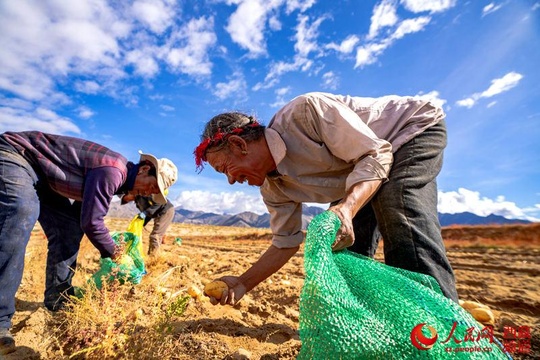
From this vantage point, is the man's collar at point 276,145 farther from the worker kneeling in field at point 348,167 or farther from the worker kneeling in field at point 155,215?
the worker kneeling in field at point 155,215

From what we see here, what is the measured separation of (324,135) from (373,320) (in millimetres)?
962

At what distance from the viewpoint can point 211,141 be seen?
6.09 feet

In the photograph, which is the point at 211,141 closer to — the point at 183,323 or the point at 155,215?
the point at 183,323

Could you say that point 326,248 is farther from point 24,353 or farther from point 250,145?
point 24,353

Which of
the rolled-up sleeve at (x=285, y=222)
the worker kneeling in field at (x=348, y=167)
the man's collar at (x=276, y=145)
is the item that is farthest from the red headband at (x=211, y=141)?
the rolled-up sleeve at (x=285, y=222)

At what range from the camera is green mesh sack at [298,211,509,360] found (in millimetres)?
801

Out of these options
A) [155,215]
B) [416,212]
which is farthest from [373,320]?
[155,215]

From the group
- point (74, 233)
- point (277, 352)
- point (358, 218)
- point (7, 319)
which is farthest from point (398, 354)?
point (74, 233)

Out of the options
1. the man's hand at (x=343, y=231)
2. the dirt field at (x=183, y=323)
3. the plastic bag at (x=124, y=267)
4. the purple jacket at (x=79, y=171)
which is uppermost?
the purple jacket at (x=79, y=171)

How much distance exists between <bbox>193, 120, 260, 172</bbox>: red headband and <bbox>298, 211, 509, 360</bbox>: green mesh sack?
38.7 inches

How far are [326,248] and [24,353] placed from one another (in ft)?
6.07

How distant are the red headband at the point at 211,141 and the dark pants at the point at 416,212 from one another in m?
0.87

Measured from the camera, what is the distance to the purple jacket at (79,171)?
2209 mm

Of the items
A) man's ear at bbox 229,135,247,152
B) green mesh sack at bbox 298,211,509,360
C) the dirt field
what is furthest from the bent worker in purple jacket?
green mesh sack at bbox 298,211,509,360
